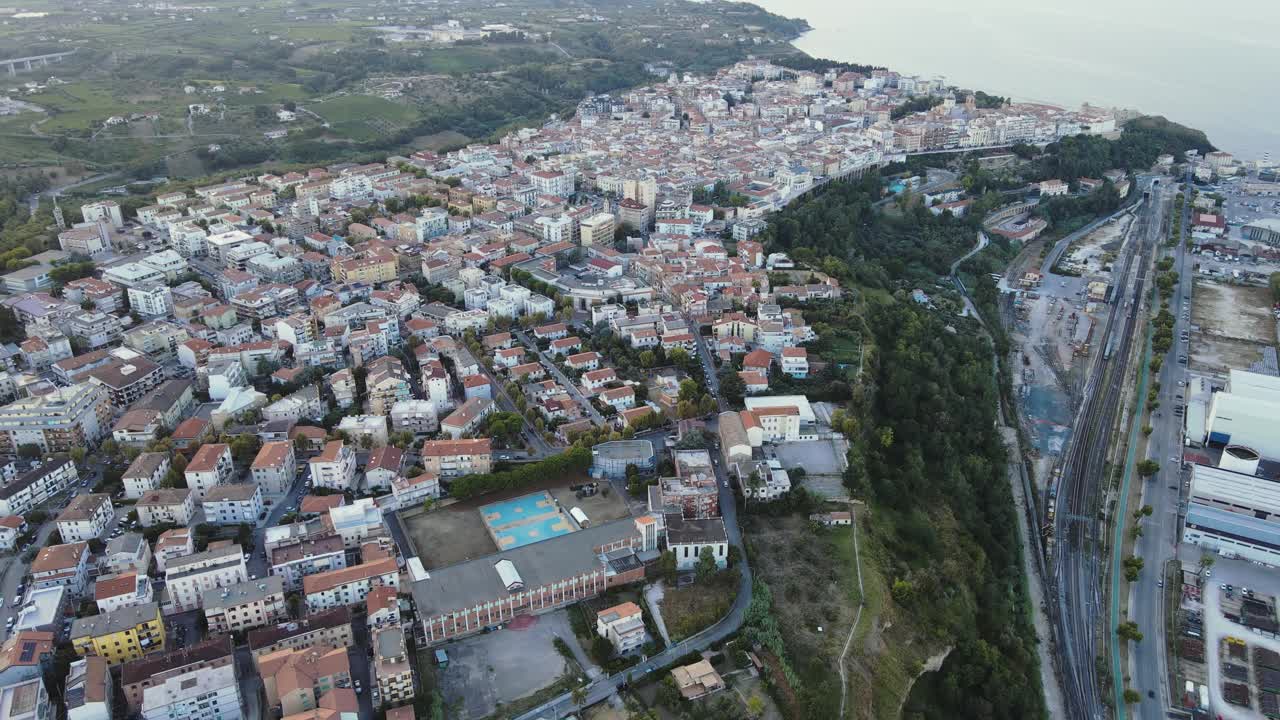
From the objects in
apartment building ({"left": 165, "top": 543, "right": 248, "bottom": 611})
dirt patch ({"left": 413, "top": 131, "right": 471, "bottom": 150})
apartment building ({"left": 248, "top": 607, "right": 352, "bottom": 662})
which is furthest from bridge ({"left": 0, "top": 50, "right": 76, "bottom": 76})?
apartment building ({"left": 248, "top": 607, "right": 352, "bottom": 662})

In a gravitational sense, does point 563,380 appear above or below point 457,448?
below

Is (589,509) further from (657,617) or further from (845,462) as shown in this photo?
(845,462)

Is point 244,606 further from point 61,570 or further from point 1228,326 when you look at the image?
point 1228,326

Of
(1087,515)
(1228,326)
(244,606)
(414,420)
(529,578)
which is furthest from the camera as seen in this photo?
(1228,326)

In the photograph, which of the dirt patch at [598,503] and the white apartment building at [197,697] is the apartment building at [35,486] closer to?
the white apartment building at [197,697]

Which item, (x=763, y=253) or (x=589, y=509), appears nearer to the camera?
(x=589, y=509)

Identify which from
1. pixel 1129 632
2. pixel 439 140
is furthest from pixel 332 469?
pixel 439 140

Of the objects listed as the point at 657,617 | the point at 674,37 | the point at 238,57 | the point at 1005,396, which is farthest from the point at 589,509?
the point at 674,37
